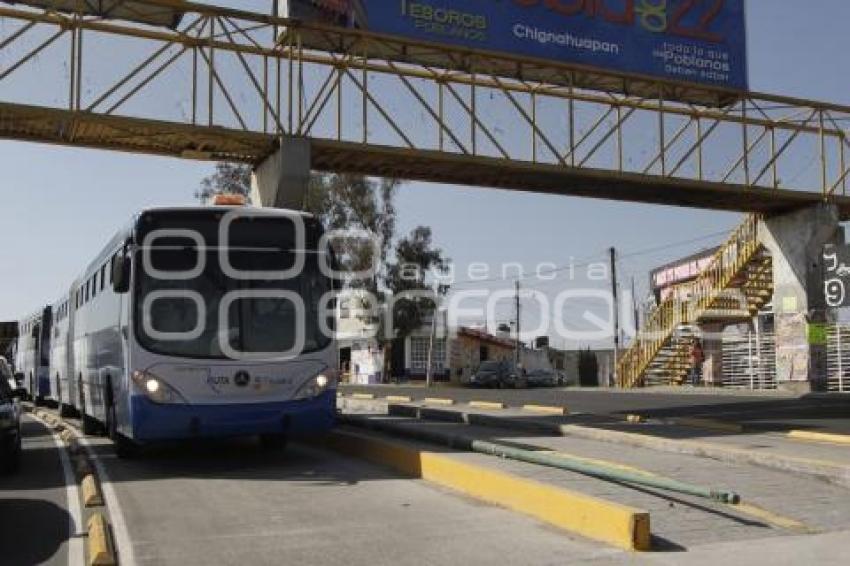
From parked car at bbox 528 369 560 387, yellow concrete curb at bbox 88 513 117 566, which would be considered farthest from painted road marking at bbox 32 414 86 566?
parked car at bbox 528 369 560 387

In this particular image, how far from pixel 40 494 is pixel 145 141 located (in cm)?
1091

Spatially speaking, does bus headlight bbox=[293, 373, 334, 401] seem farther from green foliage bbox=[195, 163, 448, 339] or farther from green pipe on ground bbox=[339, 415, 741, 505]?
green foliage bbox=[195, 163, 448, 339]

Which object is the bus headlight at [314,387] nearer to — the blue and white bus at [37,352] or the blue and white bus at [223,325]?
the blue and white bus at [223,325]

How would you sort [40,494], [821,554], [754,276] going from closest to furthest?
[821,554] → [40,494] → [754,276]

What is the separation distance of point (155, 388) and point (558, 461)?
486cm

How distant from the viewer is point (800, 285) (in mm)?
27969

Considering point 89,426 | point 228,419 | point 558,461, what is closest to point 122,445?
point 228,419

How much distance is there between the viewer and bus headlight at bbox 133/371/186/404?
38.7 ft

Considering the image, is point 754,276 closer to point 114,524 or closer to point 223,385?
point 223,385

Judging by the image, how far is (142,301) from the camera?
12.1 m

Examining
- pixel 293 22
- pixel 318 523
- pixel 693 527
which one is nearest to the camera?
Answer: pixel 693 527

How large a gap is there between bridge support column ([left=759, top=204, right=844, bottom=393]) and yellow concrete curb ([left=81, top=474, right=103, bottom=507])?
21.5 m

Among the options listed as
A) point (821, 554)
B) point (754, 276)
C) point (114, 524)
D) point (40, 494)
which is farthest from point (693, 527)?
point (754, 276)

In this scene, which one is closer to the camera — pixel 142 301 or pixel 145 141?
pixel 142 301
